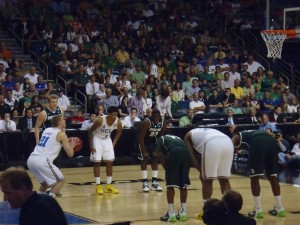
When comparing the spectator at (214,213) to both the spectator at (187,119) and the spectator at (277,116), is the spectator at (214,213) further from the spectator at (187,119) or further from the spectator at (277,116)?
the spectator at (277,116)

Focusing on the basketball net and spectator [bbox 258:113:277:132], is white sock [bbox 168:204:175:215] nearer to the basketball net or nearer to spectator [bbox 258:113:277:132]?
spectator [bbox 258:113:277:132]

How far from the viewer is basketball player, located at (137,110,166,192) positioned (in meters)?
15.2

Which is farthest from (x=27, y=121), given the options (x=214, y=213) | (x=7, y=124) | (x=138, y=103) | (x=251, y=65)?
(x=214, y=213)

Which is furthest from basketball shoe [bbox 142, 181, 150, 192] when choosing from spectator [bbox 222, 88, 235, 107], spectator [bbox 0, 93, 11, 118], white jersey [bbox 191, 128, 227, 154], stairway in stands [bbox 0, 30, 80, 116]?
spectator [bbox 222, 88, 235, 107]

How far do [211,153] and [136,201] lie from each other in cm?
275

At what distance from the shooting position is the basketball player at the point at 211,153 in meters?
12.4

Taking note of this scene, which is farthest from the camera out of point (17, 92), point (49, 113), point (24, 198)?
point (17, 92)

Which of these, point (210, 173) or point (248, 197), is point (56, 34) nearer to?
point (248, 197)

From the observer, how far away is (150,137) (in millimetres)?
15664

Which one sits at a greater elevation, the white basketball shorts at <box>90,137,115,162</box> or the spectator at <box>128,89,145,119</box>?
the spectator at <box>128,89,145,119</box>

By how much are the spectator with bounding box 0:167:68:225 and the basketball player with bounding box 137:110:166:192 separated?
29.0 ft

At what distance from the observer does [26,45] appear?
84.9ft

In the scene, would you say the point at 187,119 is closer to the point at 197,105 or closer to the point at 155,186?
the point at 197,105

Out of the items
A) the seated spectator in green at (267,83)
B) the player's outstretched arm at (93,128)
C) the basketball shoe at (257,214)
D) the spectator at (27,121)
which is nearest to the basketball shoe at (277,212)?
the basketball shoe at (257,214)
